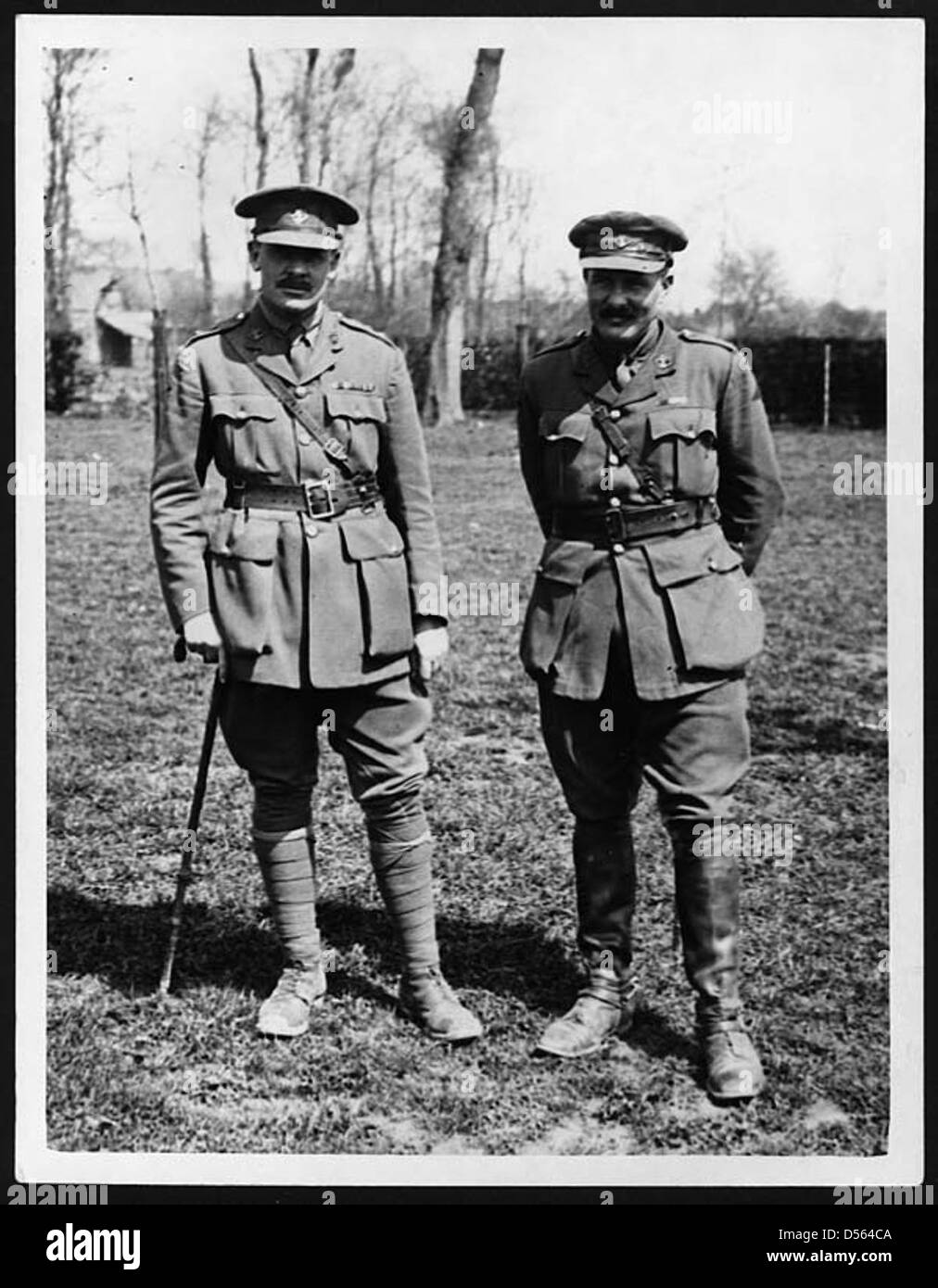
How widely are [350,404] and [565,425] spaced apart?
611mm

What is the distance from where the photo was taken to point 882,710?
6660 mm

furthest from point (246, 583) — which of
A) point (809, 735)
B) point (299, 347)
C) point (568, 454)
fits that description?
point (809, 735)

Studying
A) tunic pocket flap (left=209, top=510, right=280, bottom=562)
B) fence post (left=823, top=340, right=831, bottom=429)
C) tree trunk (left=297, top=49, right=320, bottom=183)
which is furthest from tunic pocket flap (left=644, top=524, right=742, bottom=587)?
fence post (left=823, top=340, right=831, bottom=429)

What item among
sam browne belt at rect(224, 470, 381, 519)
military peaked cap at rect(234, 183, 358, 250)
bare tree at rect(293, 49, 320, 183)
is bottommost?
sam browne belt at rect(224, 470, 381, 519)

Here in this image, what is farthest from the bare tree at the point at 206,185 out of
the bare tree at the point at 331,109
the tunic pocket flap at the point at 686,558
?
the tunic pocket flap at the point at 686,558

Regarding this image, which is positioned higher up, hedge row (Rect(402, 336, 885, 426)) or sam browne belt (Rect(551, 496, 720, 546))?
hedge row (Rect(402, 336, 885, 426))

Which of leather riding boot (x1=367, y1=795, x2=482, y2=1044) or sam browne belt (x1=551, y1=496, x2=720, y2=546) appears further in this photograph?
leather riding boot (x1=367, y1=795, x2=482, y2=1044)

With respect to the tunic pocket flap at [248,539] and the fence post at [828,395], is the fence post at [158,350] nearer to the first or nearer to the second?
the fence post at [828,395]

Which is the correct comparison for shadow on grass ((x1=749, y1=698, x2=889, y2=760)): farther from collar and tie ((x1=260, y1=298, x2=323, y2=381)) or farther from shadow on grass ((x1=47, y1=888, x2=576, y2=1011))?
collar and tie ((x1=260, y1=298, x2=323, y2=381))

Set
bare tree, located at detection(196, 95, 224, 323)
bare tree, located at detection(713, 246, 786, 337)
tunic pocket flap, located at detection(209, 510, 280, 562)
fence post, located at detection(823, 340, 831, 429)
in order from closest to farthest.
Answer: tunic pocket flap, located at detection(209, 510, 280, 562) < bare tree, located at detection(196, 95, 224, 323) < bare tree, located at detection(713, 246, 786, 337) < fence post, located at detection(823, 340, 831, 429)

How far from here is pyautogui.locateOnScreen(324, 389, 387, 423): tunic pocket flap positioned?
4172 mm

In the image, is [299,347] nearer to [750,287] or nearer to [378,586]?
[378,586]

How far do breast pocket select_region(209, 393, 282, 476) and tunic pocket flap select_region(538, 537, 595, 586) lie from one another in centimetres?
81

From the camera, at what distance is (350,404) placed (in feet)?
13.7
